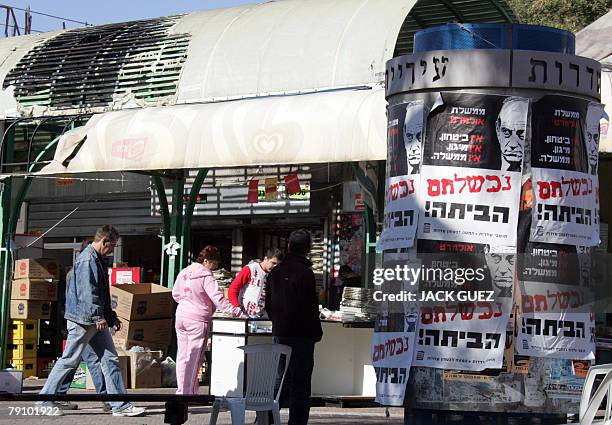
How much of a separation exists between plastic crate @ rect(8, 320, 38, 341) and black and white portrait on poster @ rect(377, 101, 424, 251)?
1100cm

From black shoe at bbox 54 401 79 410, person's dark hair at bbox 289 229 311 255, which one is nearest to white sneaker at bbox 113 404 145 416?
black shoe at bbox 54 401 79 410

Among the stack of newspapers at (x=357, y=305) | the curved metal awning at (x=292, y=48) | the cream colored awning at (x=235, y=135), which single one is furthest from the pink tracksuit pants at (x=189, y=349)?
the curved metal awning at (x=292, y=48)

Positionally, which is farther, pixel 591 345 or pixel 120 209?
pixel 120 209

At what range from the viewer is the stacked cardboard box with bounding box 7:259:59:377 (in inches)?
678

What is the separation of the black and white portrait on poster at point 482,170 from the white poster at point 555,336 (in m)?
0.48

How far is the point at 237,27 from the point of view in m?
18.2

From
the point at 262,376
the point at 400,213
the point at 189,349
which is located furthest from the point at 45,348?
the point at 400,213

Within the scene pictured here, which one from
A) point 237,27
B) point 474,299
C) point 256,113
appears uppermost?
point 237,27

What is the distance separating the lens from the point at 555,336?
716 cm

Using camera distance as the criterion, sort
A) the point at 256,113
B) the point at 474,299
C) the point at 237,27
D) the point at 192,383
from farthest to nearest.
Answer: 1. the point at 237,27
2. the point at 256,113
3. the point at 192,383
4. the point at 474,299

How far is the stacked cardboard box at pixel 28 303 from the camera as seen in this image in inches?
678

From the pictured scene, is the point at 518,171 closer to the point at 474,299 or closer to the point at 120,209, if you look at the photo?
the point at 474,299

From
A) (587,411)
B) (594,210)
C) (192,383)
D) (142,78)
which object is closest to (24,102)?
(142,78)

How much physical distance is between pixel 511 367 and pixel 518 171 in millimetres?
1097
